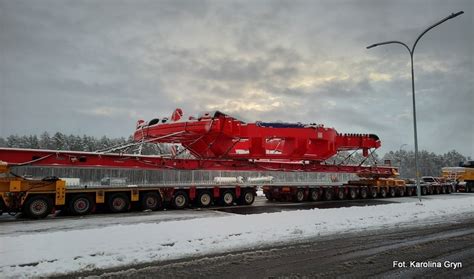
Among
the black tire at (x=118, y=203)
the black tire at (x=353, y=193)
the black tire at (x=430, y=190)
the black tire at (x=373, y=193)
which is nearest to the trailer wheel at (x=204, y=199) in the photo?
the black tire at (x=118, y=203)

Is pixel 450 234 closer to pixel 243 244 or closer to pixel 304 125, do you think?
Result: pixel 243 244

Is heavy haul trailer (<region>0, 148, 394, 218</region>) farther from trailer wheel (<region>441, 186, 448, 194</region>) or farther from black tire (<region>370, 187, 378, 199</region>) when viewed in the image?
trailer wheel (<region>441, 186, 448, 194</region>)

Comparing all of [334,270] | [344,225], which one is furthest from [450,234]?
[334,270]

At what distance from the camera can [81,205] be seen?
14625mm

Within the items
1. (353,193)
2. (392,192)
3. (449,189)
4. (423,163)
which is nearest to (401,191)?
(392,192)

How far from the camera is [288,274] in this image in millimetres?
6355

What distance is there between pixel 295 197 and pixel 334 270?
15463 mm

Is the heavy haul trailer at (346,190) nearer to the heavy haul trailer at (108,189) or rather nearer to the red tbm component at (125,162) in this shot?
the red tbm component at (125,162)

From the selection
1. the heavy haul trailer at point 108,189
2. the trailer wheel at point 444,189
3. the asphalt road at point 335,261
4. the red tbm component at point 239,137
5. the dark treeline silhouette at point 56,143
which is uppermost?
the dark treeline silhouette at point 56,143

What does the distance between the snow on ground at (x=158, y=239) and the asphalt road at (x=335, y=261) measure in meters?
0.62

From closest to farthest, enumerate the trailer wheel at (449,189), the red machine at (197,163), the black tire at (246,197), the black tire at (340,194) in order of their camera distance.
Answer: the red machine at (197,163) → the black tire at (246,197) → the black tire at (340,194) → the trailer wheel at (449,189)

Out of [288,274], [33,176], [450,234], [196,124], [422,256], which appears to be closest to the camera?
[288,274]

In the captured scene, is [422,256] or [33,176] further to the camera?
[33,176]

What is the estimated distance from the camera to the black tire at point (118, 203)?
15.3 metres
